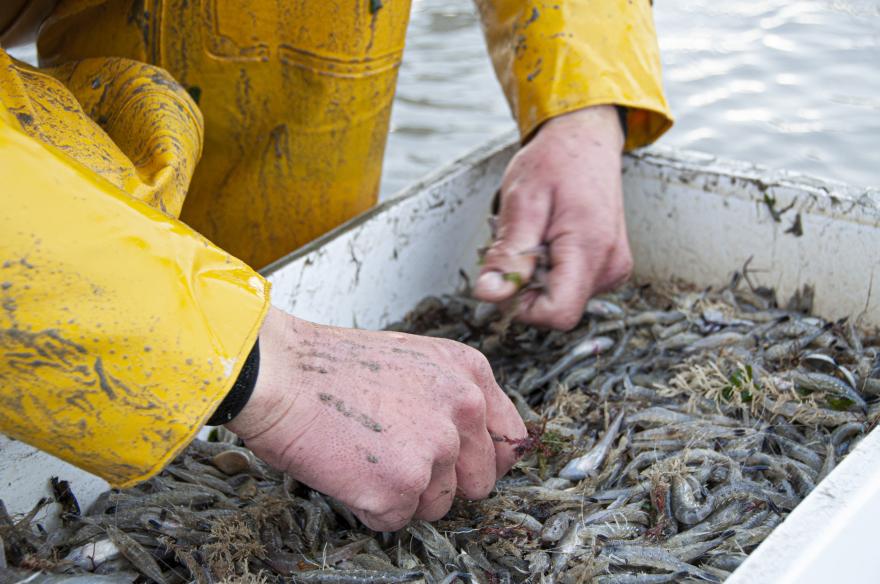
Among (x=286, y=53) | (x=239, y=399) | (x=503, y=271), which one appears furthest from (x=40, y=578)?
(x=286, y=53)

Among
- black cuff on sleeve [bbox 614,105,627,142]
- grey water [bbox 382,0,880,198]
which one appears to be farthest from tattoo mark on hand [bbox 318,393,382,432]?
grey water [bbox 382,0,880,198]

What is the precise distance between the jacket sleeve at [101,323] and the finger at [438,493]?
1.35 ft

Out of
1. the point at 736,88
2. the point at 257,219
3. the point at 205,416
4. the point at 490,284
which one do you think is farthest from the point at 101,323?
the point at 736,88

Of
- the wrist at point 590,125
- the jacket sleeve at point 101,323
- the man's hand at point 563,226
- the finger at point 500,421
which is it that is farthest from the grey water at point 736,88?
the jacket sleeve at point 101,323

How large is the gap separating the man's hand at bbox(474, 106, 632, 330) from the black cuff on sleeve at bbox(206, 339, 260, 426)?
90 cm

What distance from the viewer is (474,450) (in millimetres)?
1477

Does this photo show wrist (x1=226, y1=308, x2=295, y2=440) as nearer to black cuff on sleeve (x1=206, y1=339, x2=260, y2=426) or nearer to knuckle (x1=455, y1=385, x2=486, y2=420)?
black cuff on sleeve (x1=206, y1=339, x2=260, y2=426)

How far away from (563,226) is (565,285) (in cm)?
15

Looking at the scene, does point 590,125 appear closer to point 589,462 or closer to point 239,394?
point 589,462

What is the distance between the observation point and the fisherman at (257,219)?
3.63ft

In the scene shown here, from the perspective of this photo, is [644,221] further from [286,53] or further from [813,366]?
[286,53]

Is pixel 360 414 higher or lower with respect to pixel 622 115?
lower

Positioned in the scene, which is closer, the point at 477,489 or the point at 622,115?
the point at 477,489

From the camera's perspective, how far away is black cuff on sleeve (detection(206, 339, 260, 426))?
1234mm
